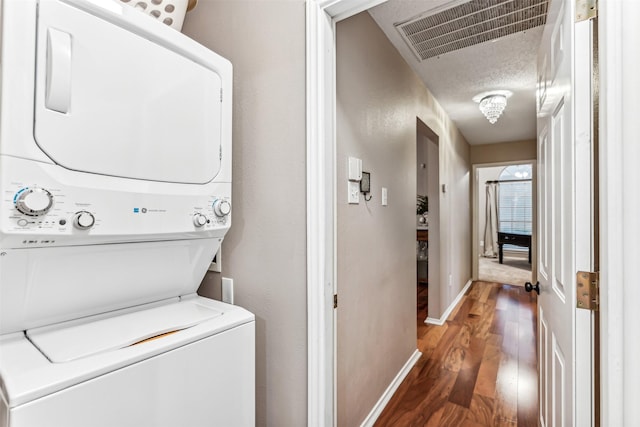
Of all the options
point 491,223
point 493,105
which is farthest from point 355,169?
point 491,223

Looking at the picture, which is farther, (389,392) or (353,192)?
(389,392)

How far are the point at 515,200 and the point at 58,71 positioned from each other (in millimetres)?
9135

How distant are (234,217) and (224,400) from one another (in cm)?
66

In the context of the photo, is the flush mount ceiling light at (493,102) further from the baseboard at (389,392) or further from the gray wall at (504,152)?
the baseboard at (389,392)

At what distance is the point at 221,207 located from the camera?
1105 millimetres

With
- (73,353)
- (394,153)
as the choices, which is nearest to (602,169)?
(73,353)

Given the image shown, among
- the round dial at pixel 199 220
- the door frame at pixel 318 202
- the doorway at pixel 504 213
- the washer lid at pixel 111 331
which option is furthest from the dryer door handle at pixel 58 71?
the doorway at pixel 504 213

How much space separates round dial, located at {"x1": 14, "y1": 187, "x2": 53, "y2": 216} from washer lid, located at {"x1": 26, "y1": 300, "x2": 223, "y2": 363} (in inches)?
13.0

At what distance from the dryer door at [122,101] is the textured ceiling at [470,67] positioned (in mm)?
1257

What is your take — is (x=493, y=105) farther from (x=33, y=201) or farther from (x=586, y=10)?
(x=33, y=201)

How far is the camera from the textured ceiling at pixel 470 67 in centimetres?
179

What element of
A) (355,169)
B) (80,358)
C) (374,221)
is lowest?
(80,358)

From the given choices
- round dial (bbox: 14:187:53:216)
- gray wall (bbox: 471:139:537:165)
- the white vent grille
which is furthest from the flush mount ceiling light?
round dial (bbox: 14:187:53:216)

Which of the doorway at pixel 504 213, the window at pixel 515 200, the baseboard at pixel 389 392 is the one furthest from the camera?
the window at pixel 515 200
